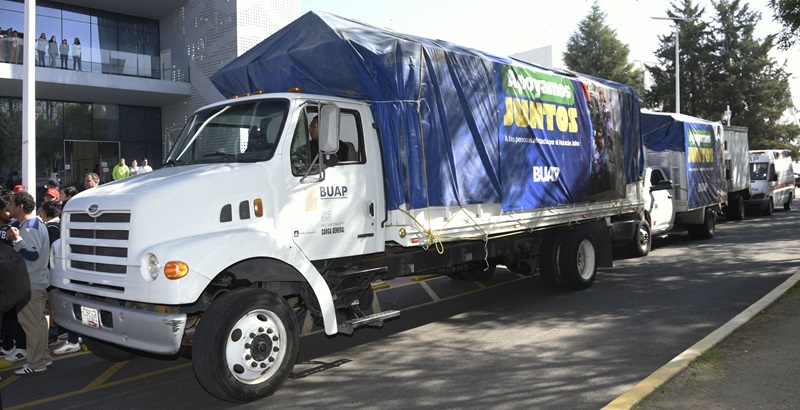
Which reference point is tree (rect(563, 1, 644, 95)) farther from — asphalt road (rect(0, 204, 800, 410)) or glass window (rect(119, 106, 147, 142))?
asphalt road (rect(0, 204, 800, 410))

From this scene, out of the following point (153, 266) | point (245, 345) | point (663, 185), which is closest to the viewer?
point (153, 266)

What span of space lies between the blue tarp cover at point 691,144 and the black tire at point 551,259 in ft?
23.4

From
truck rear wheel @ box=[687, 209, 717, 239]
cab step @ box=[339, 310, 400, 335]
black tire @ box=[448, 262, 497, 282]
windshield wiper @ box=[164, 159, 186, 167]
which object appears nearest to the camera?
cab step @ box=[339, 310, 400, 335]

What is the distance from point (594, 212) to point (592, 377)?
4.76 m

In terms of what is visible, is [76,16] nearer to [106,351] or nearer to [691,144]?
[691,144]

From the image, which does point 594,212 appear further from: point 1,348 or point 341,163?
point 1,348

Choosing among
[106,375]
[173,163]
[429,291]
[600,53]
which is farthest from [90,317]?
[600,53]

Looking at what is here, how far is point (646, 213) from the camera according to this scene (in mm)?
13969

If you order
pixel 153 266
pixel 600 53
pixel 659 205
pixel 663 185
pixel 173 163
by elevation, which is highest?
pixel 600 53

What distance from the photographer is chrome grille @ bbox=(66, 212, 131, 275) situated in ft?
17.1

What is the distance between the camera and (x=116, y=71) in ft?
76.8

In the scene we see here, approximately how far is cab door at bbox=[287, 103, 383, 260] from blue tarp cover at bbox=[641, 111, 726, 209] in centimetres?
1094

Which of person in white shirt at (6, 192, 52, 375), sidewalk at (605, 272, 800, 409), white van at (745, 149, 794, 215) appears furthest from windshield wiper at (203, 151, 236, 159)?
white van at (745, 149, 794, 215)

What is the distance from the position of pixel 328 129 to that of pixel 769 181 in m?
23.6
